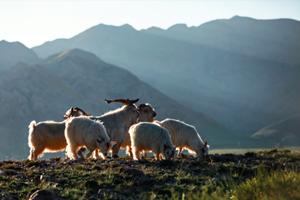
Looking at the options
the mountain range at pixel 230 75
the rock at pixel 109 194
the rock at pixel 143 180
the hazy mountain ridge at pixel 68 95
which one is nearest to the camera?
the rock at pixel 109 194

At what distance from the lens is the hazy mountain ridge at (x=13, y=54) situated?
122562 mm

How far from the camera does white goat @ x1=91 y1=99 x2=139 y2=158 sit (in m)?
13.1

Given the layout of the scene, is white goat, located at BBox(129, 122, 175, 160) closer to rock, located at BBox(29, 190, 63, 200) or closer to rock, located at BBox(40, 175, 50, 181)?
rock, located at BBox(40, 175, 50, 181)

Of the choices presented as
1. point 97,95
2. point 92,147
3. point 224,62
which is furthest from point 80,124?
point 224,62

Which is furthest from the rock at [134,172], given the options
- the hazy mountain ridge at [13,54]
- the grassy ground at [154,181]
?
the hazy mountain ridge at [13,54]

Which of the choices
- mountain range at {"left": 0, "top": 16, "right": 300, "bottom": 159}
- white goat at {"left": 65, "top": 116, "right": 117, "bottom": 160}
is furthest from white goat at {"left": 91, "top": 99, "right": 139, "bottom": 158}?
mountain range at {"left": 0, "top": 16, "right": 300, "bottom": 159}

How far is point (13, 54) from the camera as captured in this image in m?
131

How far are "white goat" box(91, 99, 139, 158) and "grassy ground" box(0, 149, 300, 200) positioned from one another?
2.94 metres

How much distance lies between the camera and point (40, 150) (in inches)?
522

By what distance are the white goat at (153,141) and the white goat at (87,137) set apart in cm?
85

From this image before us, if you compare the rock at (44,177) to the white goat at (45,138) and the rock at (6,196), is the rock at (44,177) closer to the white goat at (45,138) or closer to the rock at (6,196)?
the rock at (6,196)

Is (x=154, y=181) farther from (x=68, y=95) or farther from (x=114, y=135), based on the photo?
(x=68, y=95)

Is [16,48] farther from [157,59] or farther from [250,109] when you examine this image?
[250,109]

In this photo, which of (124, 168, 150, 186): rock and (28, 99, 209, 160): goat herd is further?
(28, 99, 209, 160): goat herd
